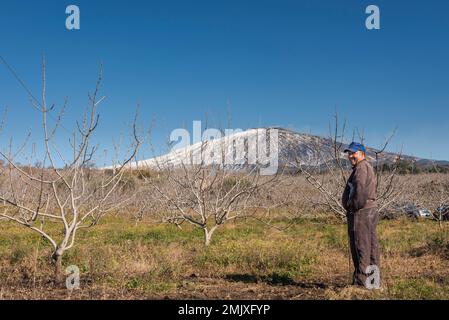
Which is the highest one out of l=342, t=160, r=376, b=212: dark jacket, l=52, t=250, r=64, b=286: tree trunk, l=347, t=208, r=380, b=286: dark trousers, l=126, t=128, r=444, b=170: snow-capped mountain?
l=126, t=128, r=444, b=170: snow-capped mountain

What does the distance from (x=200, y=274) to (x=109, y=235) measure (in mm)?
8006

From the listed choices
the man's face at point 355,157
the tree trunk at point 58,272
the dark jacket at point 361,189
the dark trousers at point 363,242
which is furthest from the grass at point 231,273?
the man's face at point 355,157

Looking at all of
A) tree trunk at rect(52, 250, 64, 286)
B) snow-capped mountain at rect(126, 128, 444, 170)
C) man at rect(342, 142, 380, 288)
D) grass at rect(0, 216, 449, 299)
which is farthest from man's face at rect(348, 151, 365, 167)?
snow-capped mountain at rect(126, 128, 444, 170)

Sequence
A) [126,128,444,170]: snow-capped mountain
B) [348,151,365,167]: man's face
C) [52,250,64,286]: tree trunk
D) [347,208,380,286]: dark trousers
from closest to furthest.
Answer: [347,208,380,286]: dark trousers
[348,151,365,167]: man's face
[52,250,64,286]: tree trunk
[126,128,444,170]: snow-capped mountain

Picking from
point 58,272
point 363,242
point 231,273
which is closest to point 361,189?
point 363,242

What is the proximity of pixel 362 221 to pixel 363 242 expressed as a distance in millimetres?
261

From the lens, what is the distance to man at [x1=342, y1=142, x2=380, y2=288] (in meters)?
5.57

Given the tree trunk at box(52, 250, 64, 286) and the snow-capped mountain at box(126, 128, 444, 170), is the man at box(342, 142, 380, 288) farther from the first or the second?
the snow-capped mountain at box(126, 128, 444, 170)

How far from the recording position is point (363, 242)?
18.4ft

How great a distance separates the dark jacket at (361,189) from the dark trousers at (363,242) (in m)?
0.09

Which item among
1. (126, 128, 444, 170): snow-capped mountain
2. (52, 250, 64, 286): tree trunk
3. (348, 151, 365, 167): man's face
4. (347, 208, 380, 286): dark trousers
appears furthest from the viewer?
(126, 128, 444, 170): snow-capped mountain

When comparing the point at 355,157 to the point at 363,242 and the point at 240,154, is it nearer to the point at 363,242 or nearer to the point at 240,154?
the point at 363,242

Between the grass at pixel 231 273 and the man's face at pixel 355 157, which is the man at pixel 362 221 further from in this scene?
the grass at pixel 231 273
